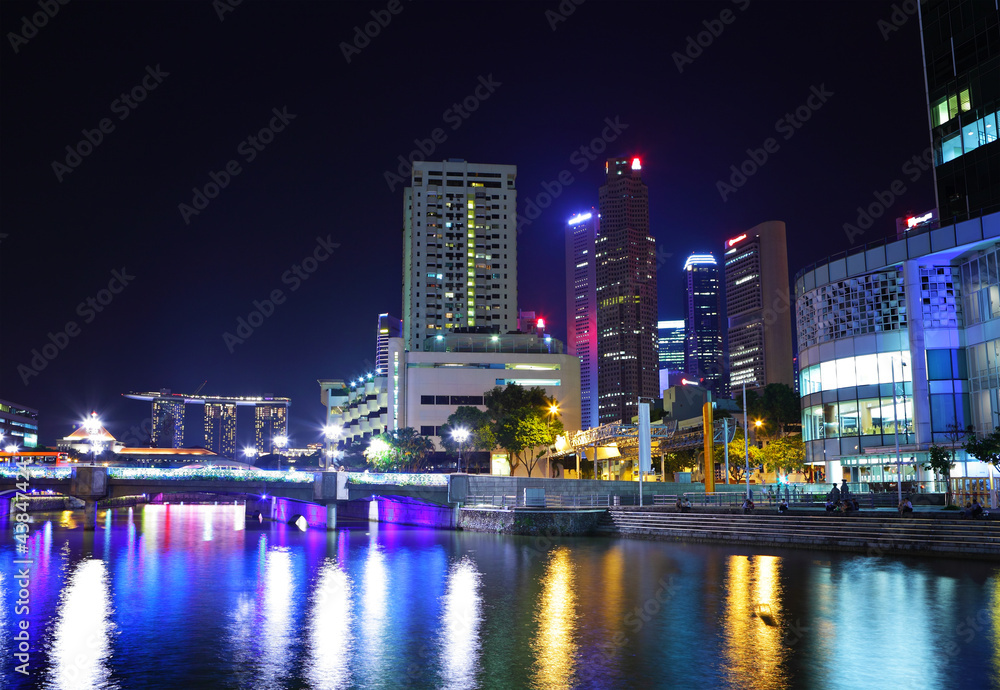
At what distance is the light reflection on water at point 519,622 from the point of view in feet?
54.2

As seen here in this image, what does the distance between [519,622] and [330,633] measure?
16.9ft

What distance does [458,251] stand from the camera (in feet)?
635

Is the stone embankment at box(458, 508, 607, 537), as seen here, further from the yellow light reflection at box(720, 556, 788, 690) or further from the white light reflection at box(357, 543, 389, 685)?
the yellow light reflection at box(720, 556, 788, 690)

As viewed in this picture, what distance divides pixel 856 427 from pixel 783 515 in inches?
981

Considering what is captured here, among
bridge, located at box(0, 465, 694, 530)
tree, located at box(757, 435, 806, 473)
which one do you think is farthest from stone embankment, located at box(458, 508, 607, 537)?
tree, located at box(757, 435, 806, 473)

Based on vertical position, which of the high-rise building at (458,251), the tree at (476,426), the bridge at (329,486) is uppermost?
the high-rise building at (458,251)

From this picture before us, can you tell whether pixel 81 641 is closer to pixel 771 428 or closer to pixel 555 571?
pixel 555 571

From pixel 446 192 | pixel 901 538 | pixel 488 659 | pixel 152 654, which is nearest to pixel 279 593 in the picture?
pixel 152 654

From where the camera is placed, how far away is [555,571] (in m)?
34.4

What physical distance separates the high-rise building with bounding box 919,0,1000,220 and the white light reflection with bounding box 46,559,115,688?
59.7 meters

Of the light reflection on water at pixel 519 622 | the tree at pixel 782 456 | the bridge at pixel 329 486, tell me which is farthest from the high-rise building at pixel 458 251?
the light reflection on water at pixel 519 622

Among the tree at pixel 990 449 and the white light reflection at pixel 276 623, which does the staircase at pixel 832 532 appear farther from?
the white light reflection at pixel 276 623

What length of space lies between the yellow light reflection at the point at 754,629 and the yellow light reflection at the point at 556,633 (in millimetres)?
3426

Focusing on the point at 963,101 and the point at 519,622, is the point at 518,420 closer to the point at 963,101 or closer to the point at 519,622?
the point at 963,101
